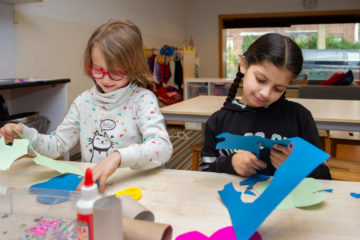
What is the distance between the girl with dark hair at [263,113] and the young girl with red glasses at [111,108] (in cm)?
20

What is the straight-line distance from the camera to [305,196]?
752mm

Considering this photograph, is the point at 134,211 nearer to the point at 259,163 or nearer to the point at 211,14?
the point at 259,163

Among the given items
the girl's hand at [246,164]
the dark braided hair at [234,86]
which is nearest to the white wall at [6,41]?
the dark braided hair at [234,86]

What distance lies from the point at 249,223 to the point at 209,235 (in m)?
0.08

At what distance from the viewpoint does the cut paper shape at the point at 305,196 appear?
0.71 metres

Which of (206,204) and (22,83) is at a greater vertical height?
(22,83)

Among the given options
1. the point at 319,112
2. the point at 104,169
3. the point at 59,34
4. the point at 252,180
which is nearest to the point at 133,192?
the point at 104,169

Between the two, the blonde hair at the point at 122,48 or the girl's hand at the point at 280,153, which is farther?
the blonde hair at the point at 122,48

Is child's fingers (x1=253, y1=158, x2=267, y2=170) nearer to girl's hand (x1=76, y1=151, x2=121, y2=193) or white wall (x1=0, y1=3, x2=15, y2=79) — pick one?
girl's hand (x1=76, y1=151, x2=121, y2=193)

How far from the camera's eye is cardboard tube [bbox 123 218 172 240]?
0.51 meters

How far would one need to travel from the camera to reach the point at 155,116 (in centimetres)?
113

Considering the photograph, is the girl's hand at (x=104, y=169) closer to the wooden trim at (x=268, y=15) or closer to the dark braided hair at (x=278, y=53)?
the dark braided hair at (x=278, y=53)

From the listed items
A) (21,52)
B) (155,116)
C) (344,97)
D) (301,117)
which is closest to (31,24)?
(21,52)

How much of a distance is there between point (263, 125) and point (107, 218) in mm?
804
